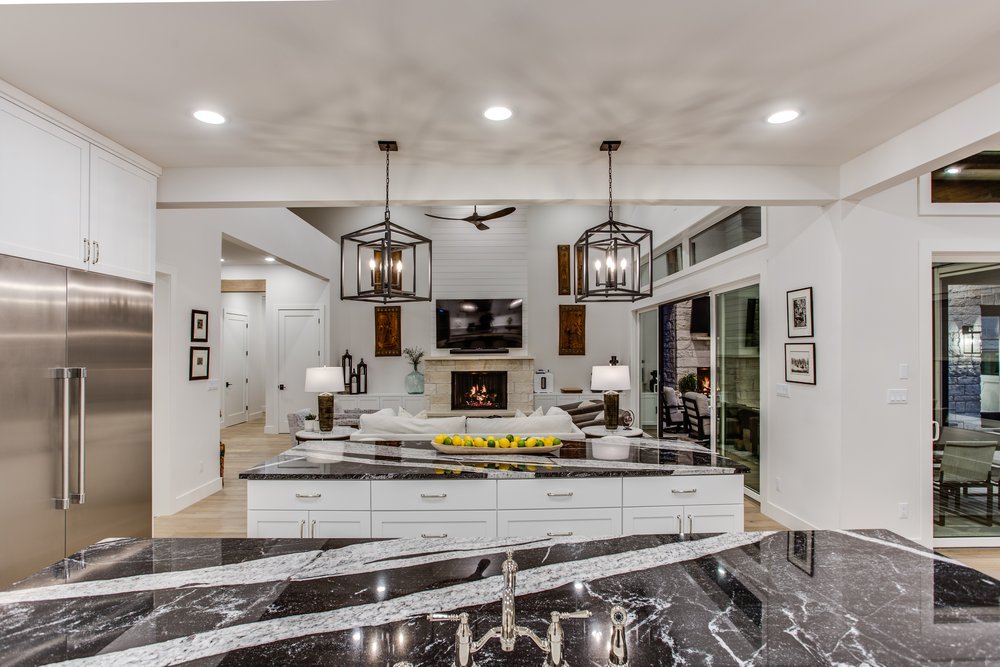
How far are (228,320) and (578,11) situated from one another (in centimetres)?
952

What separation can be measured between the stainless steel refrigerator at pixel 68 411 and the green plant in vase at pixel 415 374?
588cm

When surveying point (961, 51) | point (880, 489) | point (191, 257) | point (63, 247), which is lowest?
point (880, 489)

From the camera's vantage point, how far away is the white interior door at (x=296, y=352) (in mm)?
8781

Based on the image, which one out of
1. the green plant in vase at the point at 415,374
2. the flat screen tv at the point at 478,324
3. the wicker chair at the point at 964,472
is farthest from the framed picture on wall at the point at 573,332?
the wicker chair at the point at 964,472

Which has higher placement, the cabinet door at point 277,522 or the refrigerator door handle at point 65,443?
the refrigerator door handle at point 65,443

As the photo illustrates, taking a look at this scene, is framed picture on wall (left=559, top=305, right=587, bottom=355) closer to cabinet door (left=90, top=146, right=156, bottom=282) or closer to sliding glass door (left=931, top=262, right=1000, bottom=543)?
sliding glass door (left=931, top=262, right=1000, bottom=543)

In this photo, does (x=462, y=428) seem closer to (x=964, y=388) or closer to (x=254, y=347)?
(x=964, y=388)

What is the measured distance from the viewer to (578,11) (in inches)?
→ 69.9

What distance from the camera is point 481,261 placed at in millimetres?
8844

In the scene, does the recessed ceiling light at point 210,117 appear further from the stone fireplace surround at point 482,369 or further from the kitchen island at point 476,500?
the stone fireplace surround at point 482,369

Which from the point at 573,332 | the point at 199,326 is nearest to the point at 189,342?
the point at 199,326

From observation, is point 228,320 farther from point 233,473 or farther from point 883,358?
point 883,358

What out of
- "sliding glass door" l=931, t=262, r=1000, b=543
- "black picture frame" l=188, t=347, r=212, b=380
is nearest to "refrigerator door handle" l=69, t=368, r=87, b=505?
"black picture frame" l=188, t=347, r=212, b=380

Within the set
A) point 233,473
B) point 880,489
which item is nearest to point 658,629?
point 880,489
